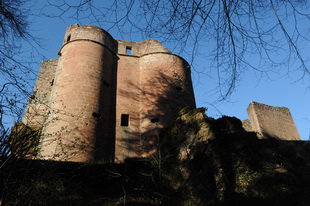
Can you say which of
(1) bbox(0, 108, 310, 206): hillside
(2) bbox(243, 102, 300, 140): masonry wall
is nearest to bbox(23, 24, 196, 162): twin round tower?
(1) bbox(0, 108, 310, 206): hillside

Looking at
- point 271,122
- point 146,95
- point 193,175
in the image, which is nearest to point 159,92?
point 146,95

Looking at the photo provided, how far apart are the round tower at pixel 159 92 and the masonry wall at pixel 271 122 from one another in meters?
6.57

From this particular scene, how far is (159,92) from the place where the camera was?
11867 millimetres

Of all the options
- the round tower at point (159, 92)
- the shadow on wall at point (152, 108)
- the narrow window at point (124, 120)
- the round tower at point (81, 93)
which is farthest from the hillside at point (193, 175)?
the narrow window at point (124, 120)

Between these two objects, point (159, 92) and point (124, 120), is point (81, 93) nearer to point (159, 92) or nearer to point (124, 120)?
point (124, 120)

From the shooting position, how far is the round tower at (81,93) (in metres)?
8.89

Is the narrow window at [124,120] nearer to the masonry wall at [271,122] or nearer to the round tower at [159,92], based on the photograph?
the round tower at [159,92]

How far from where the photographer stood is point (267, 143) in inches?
210

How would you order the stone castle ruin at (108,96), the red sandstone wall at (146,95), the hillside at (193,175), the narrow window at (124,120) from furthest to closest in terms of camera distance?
the narrow window at (124,120), the red sandstone wall at (146,95), the stone castle ruin at (108,96), the hillside at (193,175)

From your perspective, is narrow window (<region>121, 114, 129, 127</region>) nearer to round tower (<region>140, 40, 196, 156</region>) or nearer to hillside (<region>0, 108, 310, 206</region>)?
round tower (<region>140, 40, 196, 156</region>)

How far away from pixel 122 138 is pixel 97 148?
151cm

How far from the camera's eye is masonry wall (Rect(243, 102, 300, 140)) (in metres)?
16.5

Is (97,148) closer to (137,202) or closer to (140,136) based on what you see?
(140,136)

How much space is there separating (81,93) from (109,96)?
5.47ft
